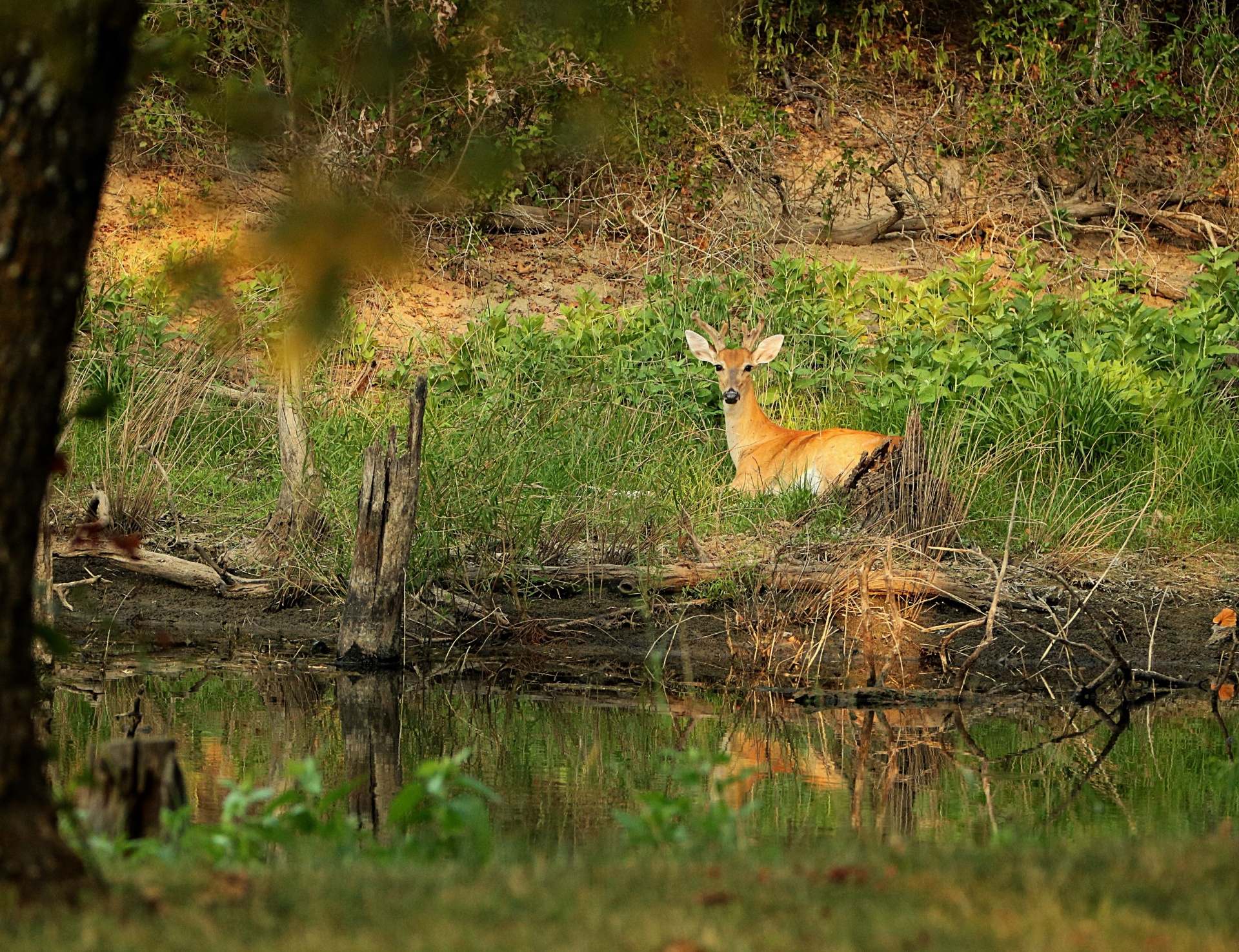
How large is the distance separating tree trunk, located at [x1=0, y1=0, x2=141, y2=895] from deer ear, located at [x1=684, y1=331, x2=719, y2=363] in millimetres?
9425

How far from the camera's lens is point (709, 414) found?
13.7 m

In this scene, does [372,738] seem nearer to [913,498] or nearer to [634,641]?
[634,641]

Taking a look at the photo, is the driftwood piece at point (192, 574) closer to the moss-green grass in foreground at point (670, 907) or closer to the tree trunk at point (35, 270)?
the moss-green grass in foreground at point (670, 907)

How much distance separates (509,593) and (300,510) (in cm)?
151

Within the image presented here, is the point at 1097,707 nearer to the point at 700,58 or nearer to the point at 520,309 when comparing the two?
the point at 700,58

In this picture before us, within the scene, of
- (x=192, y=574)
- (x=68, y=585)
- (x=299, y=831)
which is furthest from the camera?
(x=192, y=574)

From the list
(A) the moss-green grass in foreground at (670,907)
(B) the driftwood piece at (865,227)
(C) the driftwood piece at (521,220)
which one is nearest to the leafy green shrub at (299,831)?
(A) the moss-green grass in foreground at (670,907)

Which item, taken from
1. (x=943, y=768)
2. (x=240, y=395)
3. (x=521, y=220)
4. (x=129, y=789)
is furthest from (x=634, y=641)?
(x=521, y=220)

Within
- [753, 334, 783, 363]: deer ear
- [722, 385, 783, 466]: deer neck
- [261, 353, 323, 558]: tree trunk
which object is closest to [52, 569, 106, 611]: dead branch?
[261, 353, 323, 558]: tree trunk

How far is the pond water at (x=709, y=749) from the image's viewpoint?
6234 mm

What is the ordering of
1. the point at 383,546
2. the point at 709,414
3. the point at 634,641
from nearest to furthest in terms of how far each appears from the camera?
the point at 383,546 < the point at 634,641 < the point at 709,414

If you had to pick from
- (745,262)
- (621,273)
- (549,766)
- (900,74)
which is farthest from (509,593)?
(900,74)

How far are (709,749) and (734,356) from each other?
544cm

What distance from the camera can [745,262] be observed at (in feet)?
52.9
